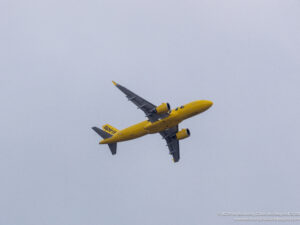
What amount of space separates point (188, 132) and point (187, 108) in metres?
12.9

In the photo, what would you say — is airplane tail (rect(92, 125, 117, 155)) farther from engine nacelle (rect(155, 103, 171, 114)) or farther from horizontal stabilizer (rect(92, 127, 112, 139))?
engine nacelle (rect(155, 103, 171, 114))

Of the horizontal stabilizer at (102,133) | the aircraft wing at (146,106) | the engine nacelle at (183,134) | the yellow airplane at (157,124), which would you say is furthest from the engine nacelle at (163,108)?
the horizontal stabilizer at (102,133)

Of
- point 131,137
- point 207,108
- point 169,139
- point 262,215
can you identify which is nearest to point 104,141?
point 131,137

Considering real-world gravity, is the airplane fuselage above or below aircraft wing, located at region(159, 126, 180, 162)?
above

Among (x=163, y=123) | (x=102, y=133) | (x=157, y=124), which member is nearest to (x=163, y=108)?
(x=163, y=123)

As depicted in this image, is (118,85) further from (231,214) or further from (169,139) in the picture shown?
(231,214)

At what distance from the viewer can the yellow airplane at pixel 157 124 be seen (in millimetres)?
102500

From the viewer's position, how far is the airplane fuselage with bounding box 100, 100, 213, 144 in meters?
102

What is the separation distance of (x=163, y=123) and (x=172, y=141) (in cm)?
1310

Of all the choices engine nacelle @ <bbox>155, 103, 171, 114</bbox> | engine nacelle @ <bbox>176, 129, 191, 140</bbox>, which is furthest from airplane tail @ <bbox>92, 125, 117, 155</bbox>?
engine nacelle @ <bbox>155, 103, 171, 114</bbox>

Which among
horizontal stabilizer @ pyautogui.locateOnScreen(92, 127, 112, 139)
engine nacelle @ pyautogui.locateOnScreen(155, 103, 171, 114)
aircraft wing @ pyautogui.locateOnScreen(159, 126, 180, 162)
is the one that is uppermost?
engine nacelle @ pyautogui.locateOnScreen(155, 103, 171, 114)

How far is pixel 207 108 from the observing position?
4018 inches

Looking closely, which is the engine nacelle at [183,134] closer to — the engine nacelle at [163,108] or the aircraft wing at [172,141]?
the aircraft wing at [172,141]

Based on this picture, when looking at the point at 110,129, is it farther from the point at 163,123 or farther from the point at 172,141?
the point at 163,123
